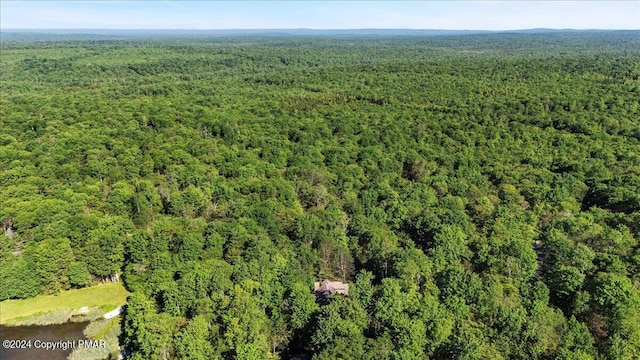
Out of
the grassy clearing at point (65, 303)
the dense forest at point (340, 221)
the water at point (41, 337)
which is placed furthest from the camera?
the grassy clearing at point (65, 303)

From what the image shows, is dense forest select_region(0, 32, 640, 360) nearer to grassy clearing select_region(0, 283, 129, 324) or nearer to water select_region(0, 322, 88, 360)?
grassy clearing select_region(0, 283, 129, 324)

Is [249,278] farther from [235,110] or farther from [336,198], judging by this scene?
[235,110]

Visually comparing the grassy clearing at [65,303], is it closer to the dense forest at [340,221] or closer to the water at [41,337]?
the dense forest at [340,221]

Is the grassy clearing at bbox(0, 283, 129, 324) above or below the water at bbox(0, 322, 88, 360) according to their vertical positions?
above

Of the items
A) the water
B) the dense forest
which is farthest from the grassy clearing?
the water

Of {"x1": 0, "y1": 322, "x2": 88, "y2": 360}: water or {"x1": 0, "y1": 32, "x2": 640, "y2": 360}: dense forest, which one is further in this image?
{"x1": 0, "y1": 322, "x2": 88, "y2": 360}: water

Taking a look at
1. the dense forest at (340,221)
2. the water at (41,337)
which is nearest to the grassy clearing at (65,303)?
the dense forest at (340,221)

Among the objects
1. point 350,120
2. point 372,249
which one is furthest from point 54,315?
point 350,120
